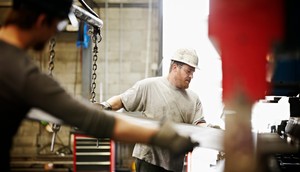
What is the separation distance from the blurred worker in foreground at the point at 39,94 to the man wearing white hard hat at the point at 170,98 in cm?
158

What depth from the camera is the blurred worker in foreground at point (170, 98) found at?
2.96 metres

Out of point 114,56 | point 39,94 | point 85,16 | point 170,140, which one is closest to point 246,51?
point 170,140

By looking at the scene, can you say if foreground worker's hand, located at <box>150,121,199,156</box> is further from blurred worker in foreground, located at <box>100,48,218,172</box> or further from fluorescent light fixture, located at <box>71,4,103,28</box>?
blurred worker in foreground, located at <box>100,48,218,172</box>

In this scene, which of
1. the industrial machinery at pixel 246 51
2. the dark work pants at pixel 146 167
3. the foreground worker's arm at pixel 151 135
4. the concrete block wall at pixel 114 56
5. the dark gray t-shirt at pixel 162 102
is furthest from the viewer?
the concrete block wall at pixel 114 56

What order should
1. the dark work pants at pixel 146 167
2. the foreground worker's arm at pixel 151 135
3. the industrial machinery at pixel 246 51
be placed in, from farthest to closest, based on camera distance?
the dark work pants at pixel 146 167, the foreground worker's arm at pixel 151 135, the industrial machinery at pixel 246 51

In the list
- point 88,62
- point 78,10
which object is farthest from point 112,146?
point 78,10

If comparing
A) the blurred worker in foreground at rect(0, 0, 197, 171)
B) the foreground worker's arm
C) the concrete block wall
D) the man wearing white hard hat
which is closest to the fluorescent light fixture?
the man wearing white hard hat

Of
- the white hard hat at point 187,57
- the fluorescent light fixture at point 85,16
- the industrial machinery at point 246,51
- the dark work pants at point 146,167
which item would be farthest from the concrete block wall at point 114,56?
the industrial machinery at point 246,51

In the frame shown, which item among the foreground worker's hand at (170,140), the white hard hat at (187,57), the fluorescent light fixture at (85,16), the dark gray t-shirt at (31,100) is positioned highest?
the fluorescent light fixture at (85,16)

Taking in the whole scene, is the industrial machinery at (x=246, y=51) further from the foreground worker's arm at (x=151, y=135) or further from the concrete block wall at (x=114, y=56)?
the concrete block wall at (x=114, y=56)

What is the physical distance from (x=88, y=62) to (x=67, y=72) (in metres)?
0.60

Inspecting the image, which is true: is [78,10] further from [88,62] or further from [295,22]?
[88,62]

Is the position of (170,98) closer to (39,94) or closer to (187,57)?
(187,57)

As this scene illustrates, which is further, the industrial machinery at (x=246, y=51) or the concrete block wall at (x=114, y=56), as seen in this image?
the concrete block wall at (x=114, y=56)
